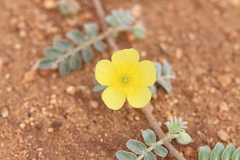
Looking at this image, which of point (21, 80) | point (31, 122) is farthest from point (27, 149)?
point (21, 80)

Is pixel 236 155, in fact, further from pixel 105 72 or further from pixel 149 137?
pixel 105 72

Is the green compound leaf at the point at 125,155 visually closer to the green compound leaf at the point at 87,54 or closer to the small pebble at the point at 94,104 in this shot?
the small pebble at the point at 94,104

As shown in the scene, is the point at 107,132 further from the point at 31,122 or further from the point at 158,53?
the point at 158,53

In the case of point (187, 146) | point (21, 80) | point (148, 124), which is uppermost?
point (21, 80)

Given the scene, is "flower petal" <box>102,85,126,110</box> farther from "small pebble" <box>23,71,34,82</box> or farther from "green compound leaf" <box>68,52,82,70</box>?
"small pebble" <box>23,71,34,82</box>

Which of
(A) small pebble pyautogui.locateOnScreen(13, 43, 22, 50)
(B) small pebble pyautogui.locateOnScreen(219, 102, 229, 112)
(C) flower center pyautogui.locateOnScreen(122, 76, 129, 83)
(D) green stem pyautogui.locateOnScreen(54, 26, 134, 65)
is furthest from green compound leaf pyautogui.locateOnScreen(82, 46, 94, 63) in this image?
(B) small pebble pyautogui.locateOnScreen(219, 102, 229, 112)

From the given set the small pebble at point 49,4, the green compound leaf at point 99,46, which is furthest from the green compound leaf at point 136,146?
the small pebble at point 49,4
